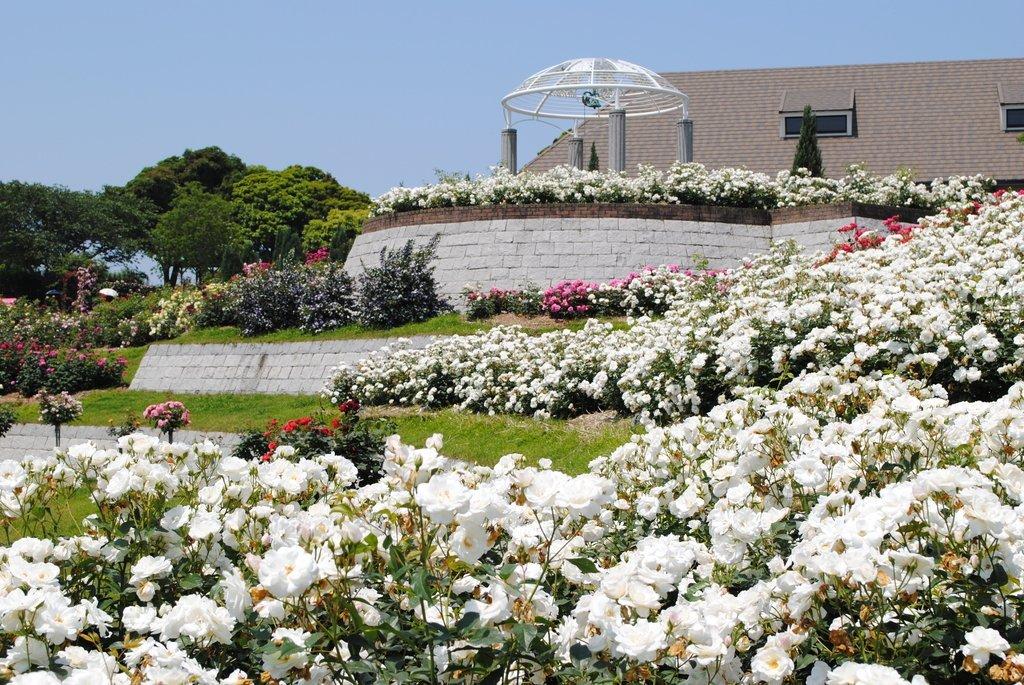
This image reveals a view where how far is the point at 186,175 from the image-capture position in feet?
203

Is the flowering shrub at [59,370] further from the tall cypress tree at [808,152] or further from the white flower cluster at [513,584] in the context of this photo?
→ the white flower cluster at [513,584]

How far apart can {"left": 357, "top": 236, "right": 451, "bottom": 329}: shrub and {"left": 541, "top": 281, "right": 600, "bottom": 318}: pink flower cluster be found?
214 cm

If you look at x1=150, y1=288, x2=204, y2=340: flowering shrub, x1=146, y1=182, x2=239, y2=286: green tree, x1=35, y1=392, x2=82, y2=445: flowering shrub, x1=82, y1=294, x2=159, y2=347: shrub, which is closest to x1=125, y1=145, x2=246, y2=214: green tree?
x1=146, y1=182, x2=239, y2=286: green tree

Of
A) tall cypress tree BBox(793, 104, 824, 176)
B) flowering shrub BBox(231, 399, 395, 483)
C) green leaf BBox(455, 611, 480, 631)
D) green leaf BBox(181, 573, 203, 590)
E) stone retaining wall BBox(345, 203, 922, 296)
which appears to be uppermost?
tall cypress tree BBox(793, 104, 824, 176)

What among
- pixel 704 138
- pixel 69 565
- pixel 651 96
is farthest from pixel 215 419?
pixel 704 138

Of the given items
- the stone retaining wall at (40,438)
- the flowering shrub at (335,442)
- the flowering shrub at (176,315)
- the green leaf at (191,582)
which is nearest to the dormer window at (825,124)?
the flowering shrub at (176,315)

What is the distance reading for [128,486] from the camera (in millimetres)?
3576

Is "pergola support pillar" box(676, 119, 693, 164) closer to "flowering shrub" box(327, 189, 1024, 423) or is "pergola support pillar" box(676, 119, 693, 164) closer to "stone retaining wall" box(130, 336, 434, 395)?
"stone retaining wall" box(130, 336, 434, 395)

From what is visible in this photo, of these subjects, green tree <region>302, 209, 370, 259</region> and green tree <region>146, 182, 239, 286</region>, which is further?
green tree <region>302, 209, 370, 259</region>

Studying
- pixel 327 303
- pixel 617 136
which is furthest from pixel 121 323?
pixel 617 136

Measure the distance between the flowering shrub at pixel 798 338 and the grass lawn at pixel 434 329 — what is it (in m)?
2.01

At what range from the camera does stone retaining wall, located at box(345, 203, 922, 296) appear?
1670 cm

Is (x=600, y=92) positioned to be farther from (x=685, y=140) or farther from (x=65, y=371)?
(x=65, y=371)

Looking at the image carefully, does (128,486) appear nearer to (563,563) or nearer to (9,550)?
(9,550)
